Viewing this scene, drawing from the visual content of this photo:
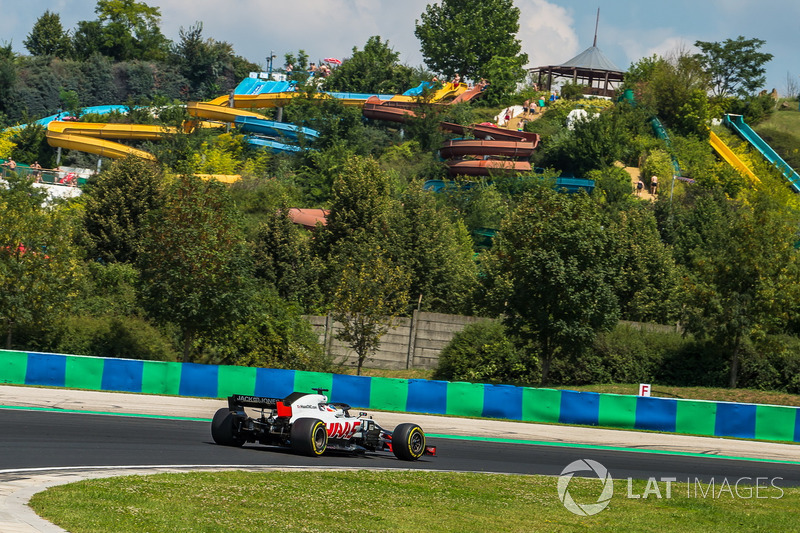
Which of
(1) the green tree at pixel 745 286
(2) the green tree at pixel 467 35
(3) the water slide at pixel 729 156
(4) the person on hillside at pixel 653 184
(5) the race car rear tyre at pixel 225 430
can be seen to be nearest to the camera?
(5) the race car rear tyre at pixel 225 430

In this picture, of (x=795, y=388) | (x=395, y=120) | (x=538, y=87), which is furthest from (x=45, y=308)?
(x=538, y=87)

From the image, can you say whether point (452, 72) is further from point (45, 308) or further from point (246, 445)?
point (246, 445)

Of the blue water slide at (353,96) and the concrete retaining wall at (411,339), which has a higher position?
the blue water slide at (353,96)

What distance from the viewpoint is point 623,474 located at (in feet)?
63.6

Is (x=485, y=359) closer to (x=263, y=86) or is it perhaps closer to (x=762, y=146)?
(x=762, y=146)

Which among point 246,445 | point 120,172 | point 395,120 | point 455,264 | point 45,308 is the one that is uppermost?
point 395,120

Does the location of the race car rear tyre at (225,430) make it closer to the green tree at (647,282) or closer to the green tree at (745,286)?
the green tree at (745,286)

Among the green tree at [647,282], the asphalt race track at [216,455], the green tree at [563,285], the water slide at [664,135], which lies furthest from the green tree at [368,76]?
the asphalt race track at [216,455]

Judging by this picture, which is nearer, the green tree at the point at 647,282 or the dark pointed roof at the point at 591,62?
the green tree at the point at 647,282

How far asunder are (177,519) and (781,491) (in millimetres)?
12533

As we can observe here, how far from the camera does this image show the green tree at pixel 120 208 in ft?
172

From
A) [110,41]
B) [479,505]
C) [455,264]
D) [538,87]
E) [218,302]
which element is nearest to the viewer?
[479,505]

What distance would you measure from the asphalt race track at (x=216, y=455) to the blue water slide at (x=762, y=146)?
65.5 metres

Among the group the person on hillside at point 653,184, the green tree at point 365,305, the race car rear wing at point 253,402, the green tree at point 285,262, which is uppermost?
the person on hillside at point 653,184
